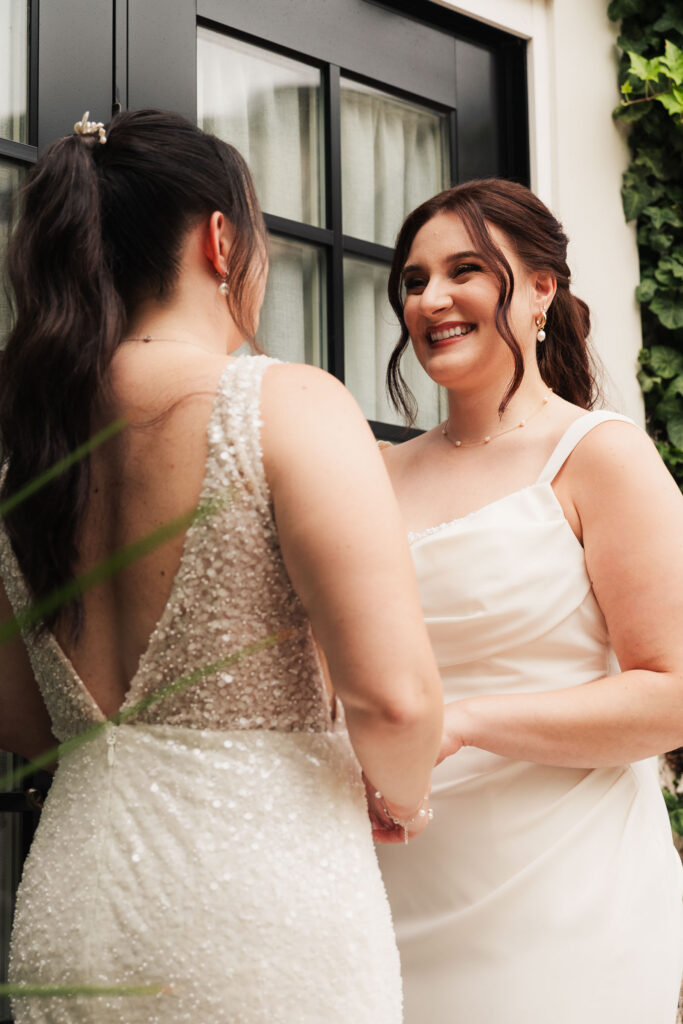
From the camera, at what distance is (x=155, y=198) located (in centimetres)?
127

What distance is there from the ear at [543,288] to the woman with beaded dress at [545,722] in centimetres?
9

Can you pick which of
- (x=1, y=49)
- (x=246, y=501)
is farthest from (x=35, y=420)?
(x=1, y=49)

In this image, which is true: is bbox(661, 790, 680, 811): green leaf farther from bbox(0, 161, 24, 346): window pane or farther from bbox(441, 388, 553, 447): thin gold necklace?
bbox(0, 161, 24, 346): window pane

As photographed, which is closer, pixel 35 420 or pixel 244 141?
pixel 35 420

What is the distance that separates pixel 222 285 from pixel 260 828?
2.01ft

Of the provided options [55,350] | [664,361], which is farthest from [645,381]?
[55,350]

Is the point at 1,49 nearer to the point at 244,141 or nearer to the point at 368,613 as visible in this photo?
the point at 244,141

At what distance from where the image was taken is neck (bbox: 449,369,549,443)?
6.84 ft

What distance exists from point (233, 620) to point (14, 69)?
147cm

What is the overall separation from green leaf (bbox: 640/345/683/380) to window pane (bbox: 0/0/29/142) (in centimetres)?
179

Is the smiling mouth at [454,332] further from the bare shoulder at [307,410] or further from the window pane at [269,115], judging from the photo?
the bare shoulder at [307,410]

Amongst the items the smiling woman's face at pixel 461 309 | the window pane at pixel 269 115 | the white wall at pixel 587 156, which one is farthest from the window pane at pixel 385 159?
the smiling woman's face at pixel 461 309

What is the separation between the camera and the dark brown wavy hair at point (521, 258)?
2.02m

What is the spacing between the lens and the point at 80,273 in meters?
1.23
